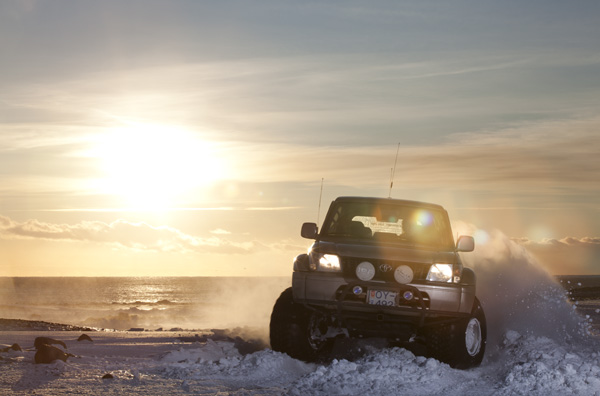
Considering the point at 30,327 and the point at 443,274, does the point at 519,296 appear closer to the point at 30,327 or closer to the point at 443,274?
the point at 443,274

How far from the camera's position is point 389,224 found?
37.4 ft

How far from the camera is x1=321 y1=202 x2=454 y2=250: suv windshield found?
35.1 ft

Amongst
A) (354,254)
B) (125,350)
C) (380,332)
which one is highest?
(354,254)

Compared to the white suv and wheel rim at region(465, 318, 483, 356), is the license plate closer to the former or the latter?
the white suv

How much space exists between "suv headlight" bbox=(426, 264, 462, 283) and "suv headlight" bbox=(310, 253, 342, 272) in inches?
44.1

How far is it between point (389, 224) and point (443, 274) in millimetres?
2010

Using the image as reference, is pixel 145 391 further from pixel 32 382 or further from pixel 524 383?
pixel 524 383

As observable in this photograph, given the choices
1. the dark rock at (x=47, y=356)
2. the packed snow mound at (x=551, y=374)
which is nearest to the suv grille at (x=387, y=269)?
the packed snow mound at (x=551, y=374)

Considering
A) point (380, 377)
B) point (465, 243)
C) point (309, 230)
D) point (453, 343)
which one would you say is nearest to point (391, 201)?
point (465, 243)

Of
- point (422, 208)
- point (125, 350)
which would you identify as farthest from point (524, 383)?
point (125, 350)

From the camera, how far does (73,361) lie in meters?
10.7

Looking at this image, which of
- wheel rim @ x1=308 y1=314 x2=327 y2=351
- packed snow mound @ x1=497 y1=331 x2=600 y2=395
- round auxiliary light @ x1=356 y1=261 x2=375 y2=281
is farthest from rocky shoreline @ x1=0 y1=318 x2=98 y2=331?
packed snow mound @ x1=497 y1=331 x2=600 y2=395

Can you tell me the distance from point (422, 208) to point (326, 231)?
4.76 feet

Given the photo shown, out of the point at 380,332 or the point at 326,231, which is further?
the point at 326,231
